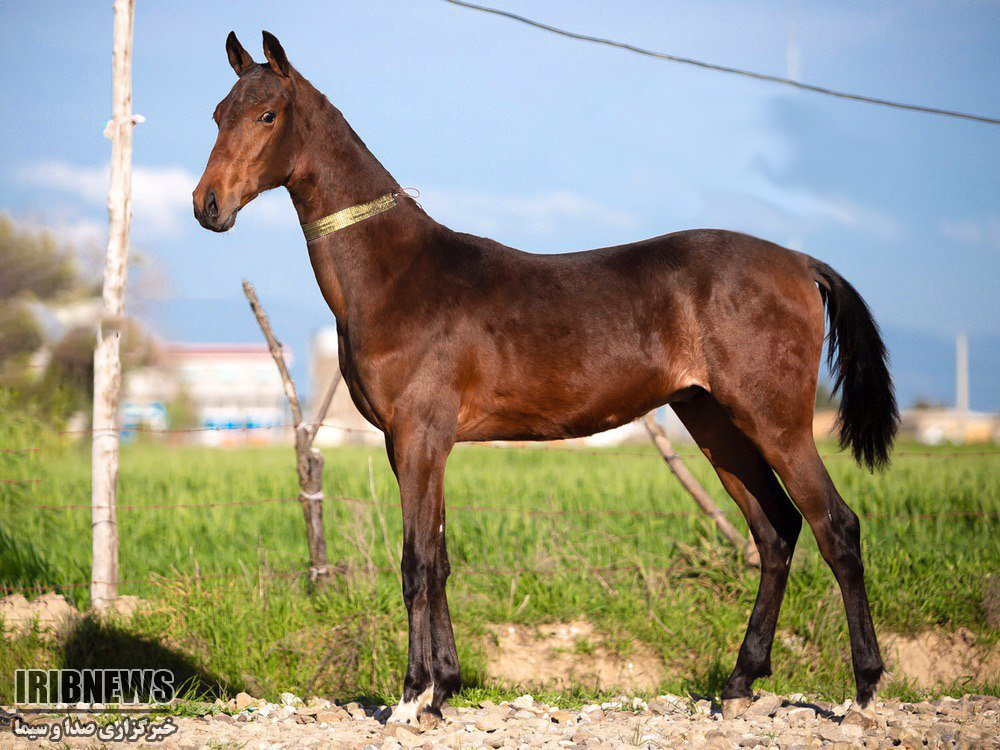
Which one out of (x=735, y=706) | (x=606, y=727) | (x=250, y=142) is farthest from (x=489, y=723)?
(x=250, y=142)

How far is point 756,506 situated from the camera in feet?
17.4

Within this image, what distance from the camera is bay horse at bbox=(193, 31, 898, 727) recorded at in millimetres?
4590

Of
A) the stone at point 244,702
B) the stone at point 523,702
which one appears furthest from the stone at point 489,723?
the stone at point 244,702

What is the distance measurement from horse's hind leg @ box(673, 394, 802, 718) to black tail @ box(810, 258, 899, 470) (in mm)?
533

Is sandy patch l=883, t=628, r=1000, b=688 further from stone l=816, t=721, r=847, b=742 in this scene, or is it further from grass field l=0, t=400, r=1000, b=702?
stone l=816, t=721, r=847, b=742

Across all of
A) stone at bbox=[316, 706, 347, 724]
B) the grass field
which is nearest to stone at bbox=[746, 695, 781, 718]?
the grass field

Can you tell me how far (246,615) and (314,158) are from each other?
10.9ft

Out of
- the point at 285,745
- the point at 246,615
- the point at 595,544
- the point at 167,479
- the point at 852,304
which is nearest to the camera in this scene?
the point at 285,745

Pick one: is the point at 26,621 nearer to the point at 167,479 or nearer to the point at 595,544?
the point at 595,544

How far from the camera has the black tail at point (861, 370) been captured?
517 cm

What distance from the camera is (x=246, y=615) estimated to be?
639 cm

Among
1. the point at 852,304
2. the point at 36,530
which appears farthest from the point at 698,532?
the point at 36,530

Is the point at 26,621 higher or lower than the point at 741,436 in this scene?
lower
